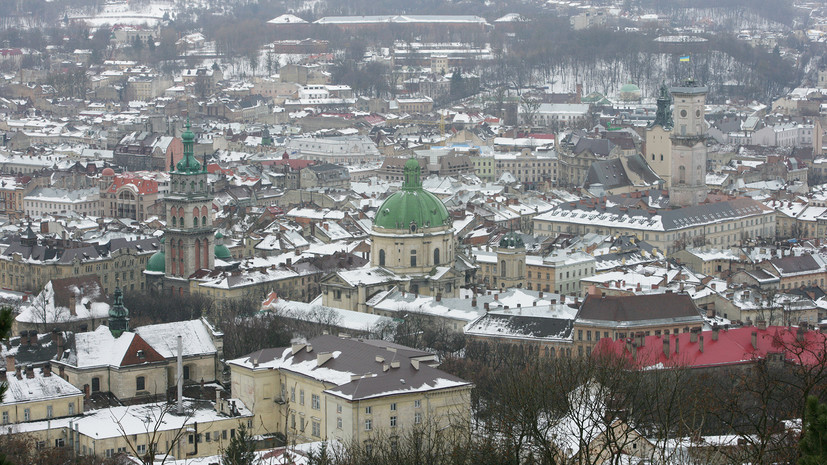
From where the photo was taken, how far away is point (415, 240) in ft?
258

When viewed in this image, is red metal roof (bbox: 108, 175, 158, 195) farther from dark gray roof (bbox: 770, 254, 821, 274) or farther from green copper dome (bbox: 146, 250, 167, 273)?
dark gray roof (bbox: 770, 254, 821, 274)

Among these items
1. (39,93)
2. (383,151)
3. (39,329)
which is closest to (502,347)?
(39,329)

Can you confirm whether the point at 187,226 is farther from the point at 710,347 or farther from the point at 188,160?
the point at 710,347

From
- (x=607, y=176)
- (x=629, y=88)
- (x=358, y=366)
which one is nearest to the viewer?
(x=358, y=366)

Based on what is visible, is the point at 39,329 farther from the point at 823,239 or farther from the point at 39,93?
the point at 39,93

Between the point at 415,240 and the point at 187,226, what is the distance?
1199 centimetres

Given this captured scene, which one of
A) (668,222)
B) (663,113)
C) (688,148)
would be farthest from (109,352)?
(663,113)

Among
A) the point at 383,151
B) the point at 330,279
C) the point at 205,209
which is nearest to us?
the point at 330,279

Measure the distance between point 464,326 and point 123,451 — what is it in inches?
919

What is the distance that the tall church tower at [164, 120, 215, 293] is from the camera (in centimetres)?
8306

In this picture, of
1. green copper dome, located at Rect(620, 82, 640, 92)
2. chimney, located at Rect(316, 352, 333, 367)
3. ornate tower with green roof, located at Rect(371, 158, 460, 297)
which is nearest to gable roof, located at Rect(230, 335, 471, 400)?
chimney, located at Rect(316, 352, 333, 367)

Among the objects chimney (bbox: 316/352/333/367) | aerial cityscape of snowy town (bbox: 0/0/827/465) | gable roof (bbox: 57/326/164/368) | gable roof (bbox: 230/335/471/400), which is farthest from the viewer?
gable roof (bbox: 57/326/164/368)

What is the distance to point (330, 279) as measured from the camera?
7769 cm

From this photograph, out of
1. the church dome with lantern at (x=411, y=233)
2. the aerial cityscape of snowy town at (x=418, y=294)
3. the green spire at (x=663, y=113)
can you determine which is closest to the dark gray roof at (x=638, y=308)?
the aerial cityscape of snowy town at (x=418, y=294)
